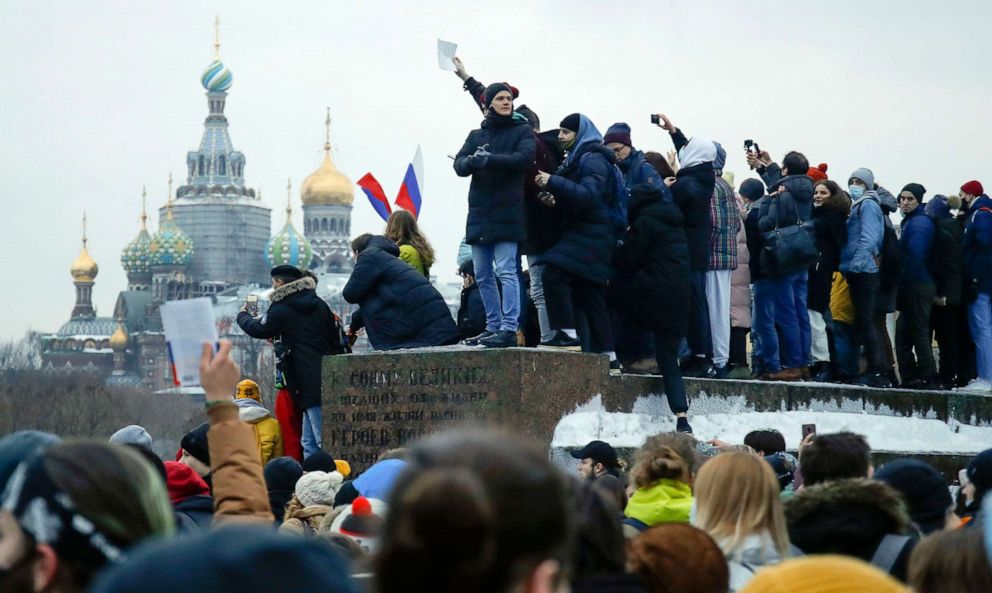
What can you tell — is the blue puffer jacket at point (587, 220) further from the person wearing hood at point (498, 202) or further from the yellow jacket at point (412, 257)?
the yellow jacket at point (412, 257)

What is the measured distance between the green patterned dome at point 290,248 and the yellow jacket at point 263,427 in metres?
136

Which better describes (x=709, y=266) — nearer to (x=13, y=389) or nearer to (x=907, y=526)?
(x=907, y=526)

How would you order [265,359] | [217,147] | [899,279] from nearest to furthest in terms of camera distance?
[899,279] → [265,359] → [217,147]

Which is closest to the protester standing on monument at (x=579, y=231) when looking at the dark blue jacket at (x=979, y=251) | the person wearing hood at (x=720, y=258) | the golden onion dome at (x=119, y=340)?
the person wearing hood at (x=720, y=258)

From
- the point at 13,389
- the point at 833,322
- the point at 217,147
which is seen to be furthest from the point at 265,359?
the point at 833,322

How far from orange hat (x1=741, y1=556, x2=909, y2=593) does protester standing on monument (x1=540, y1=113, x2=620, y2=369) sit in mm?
7941

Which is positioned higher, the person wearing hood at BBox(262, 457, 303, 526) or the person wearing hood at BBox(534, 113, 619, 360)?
the person wearing hood at BBox(534, 113, 619, 360)

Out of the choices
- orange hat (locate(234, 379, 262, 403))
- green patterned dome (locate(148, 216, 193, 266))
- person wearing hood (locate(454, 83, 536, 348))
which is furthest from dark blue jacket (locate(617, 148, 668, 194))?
green patterned dome (locate(148, 216, 193, 266))

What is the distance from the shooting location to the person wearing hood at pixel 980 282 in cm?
1312

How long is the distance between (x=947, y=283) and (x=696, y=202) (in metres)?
2.38

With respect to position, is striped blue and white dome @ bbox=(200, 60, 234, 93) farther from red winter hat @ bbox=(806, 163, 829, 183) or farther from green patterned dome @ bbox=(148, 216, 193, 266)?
red winter hat @ bbox=(806, 163, 829, 183)

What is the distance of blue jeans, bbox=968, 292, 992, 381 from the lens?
13242 mm

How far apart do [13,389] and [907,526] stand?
325 feet

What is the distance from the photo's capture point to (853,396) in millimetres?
12195
